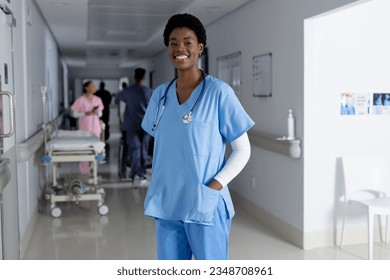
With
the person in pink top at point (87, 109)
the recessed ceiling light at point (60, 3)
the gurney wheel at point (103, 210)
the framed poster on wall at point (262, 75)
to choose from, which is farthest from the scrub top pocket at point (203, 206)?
the person in pink top at point (87, 109)

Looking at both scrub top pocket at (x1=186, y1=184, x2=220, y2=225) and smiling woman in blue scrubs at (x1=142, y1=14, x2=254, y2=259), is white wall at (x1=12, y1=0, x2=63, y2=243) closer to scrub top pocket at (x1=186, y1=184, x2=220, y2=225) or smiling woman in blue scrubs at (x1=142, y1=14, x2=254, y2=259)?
smiling woman in blue scrubs at (x1=142, y1=14, x2=254, y2=259)

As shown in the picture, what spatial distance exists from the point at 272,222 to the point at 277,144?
84cm

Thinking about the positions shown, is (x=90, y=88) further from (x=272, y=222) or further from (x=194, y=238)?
(x=194, y=238)

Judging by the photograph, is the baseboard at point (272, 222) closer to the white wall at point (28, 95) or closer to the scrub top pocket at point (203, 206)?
the white wall at point (28, 95)

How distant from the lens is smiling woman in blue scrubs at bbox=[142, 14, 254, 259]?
197 centimetres

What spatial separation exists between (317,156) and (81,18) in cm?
391

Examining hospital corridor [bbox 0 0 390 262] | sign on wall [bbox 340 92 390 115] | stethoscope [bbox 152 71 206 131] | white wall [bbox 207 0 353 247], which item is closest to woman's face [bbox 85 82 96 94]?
hospital corridor [bbox 0 0 390 262]

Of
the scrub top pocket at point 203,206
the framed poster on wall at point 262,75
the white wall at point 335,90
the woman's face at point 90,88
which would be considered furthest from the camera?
the woman's face at point 90,88

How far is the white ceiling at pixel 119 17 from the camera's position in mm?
5953

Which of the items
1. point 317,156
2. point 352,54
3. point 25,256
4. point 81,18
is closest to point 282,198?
point 317,156

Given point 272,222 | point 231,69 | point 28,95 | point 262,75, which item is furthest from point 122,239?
point 231,69

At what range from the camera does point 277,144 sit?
4672mm

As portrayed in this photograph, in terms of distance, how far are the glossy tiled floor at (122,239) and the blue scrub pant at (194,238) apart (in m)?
2.19

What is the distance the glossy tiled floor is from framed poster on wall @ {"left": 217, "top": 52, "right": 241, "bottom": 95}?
1508 millimetres
